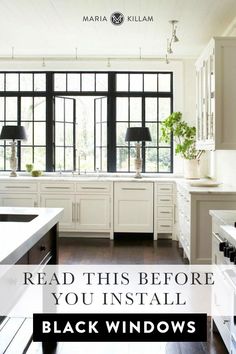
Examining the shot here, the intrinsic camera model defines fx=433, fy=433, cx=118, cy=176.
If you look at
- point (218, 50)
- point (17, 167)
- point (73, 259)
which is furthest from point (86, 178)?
point (218, 50)

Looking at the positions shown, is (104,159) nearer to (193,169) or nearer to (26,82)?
(193,169)

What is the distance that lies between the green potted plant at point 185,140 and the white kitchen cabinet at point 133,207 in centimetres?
62

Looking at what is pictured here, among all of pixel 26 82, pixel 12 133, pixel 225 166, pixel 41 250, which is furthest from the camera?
pixel 26 82

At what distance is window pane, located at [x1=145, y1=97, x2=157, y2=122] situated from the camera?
22.8ft

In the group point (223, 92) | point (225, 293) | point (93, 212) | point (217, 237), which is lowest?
point (225, 293)

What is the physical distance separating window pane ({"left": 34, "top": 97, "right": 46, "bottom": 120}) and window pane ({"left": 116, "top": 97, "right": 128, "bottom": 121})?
3.94 ft

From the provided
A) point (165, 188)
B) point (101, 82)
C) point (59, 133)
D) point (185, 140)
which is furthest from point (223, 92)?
point (59, 133)

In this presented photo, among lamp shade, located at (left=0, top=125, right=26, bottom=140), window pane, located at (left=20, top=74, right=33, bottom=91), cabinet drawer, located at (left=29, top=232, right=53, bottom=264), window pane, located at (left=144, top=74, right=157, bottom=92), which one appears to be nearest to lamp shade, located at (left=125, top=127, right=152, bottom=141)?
window pane, located at (left=144, top=74, right=157, bottom=92)

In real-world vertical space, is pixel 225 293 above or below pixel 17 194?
below

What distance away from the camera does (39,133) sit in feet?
23.2

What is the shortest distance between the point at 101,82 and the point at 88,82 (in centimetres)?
21

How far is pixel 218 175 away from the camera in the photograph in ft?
19.1

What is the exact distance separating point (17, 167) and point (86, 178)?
1.29 m

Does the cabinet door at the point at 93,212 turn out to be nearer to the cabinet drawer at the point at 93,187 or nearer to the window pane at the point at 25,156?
the cabinet drawer at the point at 93,187
